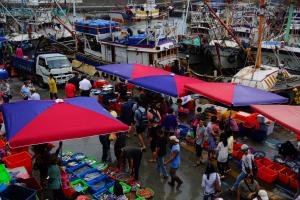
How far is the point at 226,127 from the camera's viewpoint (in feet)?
37.9

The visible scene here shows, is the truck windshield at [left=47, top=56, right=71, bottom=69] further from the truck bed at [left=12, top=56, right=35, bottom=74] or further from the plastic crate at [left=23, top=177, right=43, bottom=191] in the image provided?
the plastic crate at [left=23, top=177, right=43, bottom=191]

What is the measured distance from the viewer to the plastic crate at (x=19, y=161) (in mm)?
9416

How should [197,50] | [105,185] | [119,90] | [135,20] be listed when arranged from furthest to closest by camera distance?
[135,20] < [197,50] < [119,90] < [105,185]

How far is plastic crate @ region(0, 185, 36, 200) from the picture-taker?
7527 mm

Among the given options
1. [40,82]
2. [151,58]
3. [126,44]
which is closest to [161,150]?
[151,58]

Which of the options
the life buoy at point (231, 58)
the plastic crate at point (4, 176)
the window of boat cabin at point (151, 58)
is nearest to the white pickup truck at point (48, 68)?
the window of boat cabin at point (151, 58)

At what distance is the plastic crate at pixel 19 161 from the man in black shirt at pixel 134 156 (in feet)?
8.42

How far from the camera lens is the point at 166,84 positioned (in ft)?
41.2

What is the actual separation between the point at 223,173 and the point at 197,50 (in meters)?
20.5

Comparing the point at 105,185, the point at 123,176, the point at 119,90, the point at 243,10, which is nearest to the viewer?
the point at 105,185

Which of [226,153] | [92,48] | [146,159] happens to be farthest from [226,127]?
[92,48]

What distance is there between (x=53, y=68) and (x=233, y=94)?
38.6ft

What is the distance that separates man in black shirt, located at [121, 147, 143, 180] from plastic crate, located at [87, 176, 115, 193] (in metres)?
0.75

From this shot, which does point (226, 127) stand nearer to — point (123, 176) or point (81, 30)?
point (123, 176)
